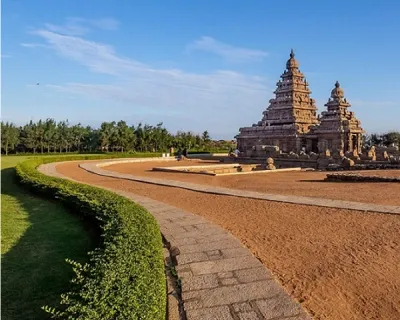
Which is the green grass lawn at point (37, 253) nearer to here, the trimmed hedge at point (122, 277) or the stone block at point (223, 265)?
the trimmed hedge at point (122, 277)

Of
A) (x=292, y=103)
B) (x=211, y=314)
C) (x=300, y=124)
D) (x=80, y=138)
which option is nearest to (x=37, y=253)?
(x=211, y=314)

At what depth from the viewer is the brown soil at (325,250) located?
4152 millimetres

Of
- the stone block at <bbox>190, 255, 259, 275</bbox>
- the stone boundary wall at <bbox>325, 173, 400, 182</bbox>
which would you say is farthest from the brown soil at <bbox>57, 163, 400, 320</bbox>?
the stone boundary wall at <bbox>325, 173, 400, 182</bbox>

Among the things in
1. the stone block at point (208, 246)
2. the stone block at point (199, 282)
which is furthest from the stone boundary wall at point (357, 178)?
the stone block at point (199, 282)

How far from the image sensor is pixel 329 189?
44.2 feet

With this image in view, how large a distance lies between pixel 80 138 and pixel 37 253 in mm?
60327

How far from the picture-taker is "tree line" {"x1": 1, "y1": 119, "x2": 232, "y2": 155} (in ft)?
191

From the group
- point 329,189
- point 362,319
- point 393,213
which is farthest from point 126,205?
point 329,189

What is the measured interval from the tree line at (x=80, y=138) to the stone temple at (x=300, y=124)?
68.2 ft

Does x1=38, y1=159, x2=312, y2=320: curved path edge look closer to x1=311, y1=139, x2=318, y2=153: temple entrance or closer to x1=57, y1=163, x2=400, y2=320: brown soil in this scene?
x1=57, y1=163, x2=400, y2=320: brown soil

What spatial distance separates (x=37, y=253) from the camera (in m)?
6.48

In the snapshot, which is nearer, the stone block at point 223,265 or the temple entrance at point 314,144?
the stone block at point 223,265

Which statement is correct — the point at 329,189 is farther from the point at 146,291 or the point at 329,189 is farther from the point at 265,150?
the point at 265,150

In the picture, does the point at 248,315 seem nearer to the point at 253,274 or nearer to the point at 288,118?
the point at 253,274
